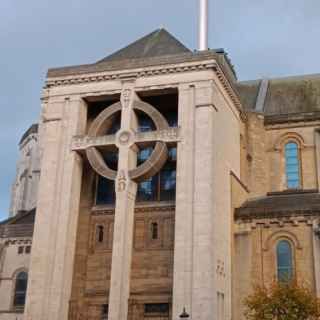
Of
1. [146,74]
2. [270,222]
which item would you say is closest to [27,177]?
[146,74]

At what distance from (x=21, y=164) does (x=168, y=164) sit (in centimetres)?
3137

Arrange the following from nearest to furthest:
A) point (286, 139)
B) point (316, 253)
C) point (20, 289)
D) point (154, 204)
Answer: point (316, 253) < point (154, 204) < point (20, 289) < point (286, 139)

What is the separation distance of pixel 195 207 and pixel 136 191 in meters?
4.17

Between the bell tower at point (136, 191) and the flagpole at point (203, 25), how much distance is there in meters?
5.99

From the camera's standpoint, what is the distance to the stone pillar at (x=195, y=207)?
27.5 metres

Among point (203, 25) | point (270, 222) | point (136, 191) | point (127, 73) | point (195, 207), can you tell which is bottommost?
point (195, 207)

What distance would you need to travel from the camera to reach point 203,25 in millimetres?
41438

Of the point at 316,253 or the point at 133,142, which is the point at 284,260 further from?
the point at 133,142

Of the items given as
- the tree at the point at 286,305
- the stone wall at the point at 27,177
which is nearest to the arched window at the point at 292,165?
the tree at the point at 286,305

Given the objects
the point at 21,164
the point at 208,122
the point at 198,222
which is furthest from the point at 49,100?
the point at 21,164

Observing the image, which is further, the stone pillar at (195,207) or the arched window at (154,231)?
the arched window at (154,231)

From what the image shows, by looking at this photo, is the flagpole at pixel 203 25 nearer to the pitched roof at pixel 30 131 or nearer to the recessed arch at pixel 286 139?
the recessed arch at pixel 286 139

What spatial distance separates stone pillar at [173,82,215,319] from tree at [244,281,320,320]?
2.40 m

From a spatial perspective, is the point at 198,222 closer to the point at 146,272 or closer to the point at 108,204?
the point at 146,272
